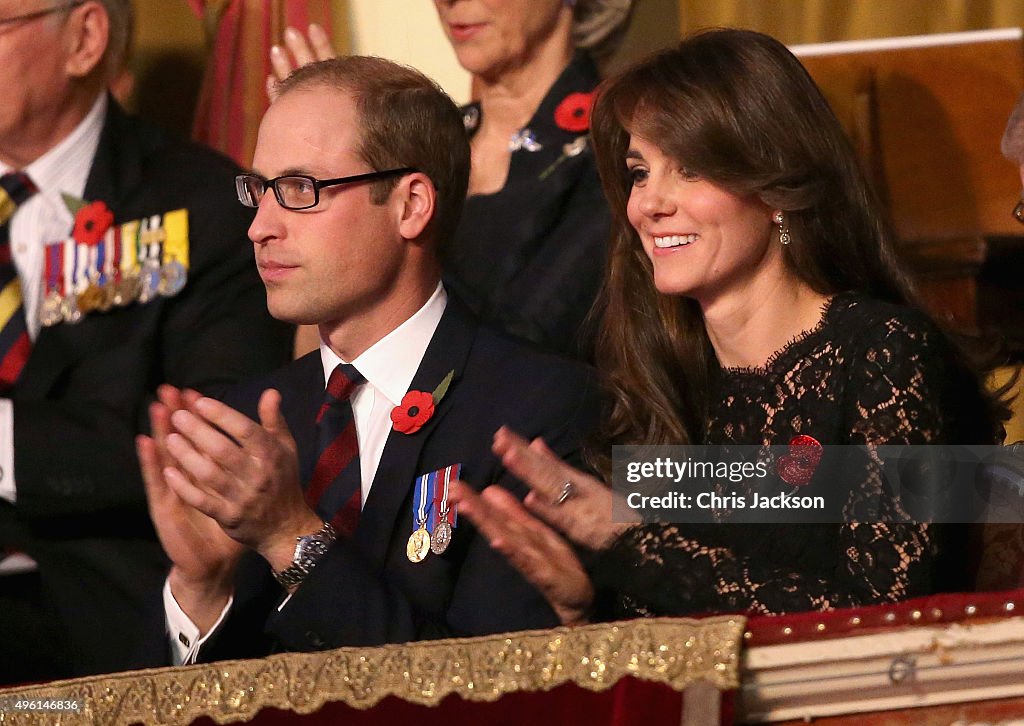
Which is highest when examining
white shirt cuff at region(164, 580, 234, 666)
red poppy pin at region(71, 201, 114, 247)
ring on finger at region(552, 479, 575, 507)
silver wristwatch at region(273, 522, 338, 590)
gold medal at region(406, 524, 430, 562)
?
red poppy pin at region(71, 201, 114, 247)

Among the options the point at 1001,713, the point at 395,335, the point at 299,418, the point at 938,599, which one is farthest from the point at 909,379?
the point at 299,418

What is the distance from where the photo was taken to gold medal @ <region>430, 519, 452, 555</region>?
2.07 meters

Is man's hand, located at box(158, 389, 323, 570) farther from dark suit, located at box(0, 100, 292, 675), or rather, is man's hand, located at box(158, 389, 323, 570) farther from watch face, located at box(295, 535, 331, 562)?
dark suit, located at box(0, 100, 292, 675)

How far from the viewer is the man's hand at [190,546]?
2.04 m

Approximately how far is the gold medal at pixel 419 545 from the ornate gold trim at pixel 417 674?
0.82ft

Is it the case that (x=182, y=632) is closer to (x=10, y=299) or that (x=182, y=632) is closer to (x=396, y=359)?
Result: (x=396, y=359)

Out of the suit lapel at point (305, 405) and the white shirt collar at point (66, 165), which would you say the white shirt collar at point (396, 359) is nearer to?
the suit lapel at point (305, 405)

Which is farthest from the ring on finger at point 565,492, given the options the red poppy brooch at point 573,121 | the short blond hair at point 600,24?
the short blond hair at point 600,24

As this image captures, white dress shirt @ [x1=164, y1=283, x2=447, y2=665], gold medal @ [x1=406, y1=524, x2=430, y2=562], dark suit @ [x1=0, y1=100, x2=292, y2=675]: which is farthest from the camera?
dark suit @ [x1=0, y1=100, x2=292, y2=675]

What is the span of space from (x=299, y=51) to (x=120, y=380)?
75 cm

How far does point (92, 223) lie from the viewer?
2844 millimetres

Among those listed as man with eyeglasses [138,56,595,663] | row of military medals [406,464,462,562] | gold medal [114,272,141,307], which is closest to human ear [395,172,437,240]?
man with eyeglasses [138,56,595,663]

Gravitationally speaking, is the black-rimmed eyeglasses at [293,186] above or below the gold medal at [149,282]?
below

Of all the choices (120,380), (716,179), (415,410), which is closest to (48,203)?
(120,380)
